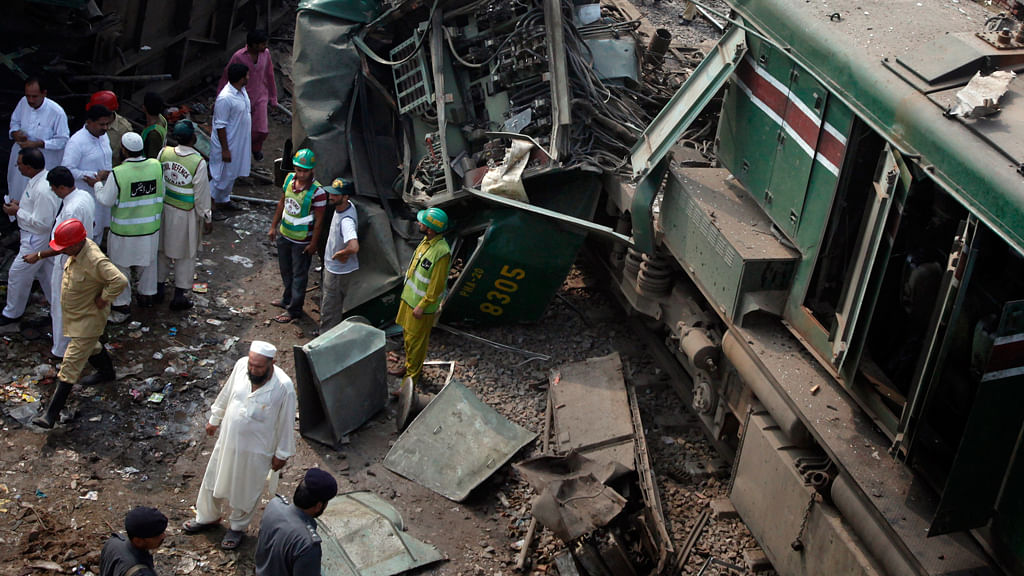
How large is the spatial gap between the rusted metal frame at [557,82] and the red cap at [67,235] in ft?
10.9

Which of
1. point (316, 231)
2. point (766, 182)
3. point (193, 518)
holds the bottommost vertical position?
Answer: point (193, 518)

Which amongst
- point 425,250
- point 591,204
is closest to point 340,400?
point 425,250

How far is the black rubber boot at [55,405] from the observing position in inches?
238

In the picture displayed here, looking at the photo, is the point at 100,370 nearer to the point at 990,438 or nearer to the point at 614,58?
the point at 614,58

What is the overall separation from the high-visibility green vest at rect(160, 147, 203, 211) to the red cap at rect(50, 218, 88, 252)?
142cm

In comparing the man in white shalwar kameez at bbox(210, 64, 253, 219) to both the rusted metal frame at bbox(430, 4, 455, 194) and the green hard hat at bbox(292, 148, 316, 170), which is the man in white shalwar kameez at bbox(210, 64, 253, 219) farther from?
the rusted metal frame at bbox(430, 4, 455, 194)

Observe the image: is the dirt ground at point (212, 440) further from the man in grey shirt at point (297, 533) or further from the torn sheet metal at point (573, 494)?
the man in grey shirt at point (297, 533)

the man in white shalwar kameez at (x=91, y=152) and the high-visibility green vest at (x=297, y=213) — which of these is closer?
the man in white shalwar kameez at (x=91, y=152)

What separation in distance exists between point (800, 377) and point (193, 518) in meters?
3.56

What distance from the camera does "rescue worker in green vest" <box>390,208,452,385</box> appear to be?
6812 mm

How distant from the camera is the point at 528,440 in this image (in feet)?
21.4

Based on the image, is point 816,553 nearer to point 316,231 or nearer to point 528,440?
point 528,440

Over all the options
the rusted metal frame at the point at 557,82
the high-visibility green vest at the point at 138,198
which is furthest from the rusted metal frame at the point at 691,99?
the high-visibility green vest at the point at 138,198

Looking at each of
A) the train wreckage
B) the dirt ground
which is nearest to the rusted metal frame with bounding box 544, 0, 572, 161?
the train wreckage
